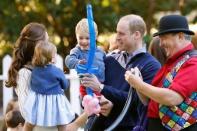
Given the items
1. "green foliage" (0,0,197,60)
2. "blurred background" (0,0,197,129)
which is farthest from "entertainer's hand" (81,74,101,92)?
"green foliage" (0,0,197,60)

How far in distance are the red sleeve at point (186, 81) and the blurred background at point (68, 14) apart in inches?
304

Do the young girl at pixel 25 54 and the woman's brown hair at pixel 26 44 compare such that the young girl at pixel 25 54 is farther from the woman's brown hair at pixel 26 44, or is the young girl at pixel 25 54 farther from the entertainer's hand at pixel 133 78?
the entertainer's hand at pixel 133 78

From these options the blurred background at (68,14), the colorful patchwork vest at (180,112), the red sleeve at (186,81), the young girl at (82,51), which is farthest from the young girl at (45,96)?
the blurred background at (68,14)

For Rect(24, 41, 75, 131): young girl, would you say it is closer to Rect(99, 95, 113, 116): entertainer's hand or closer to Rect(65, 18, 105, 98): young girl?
Rect(65, 18, 105, 98): young girl

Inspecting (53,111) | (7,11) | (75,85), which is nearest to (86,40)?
(53,111)

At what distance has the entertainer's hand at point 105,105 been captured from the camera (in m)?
4.40

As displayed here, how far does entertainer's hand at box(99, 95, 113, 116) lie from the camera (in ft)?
14.4

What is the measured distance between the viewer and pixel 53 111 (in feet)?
16.5

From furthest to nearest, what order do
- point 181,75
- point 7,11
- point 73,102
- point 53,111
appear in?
1. point 7,11
2. point 73,102
3. point 53,111
4. point 181,75

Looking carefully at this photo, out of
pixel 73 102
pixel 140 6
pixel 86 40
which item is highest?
pixel 140 6

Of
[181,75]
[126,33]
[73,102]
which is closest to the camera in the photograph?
[181,75]

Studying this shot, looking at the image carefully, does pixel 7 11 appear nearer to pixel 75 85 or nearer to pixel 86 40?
pixel 75 85

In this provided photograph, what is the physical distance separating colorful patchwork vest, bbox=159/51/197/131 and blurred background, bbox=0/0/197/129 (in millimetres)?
7641

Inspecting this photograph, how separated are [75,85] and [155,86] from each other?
5.89 m
